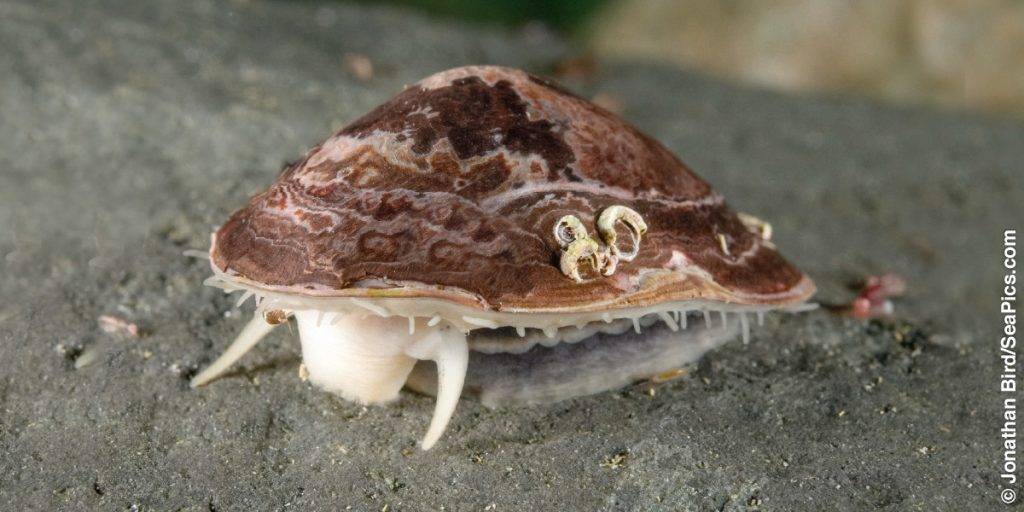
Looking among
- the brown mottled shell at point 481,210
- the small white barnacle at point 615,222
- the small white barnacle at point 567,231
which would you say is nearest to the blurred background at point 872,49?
the brown mottled shell at point 481,210

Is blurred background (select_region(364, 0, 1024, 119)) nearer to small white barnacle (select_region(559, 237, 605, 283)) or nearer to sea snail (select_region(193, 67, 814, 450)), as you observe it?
sea snail (select_region(193, 67, 814, 450))

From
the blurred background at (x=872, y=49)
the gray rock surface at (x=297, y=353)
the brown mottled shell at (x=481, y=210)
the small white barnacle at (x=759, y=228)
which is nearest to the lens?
the brown mottled shell at (x=481, y=210)

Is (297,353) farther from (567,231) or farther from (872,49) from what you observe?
(872,49)

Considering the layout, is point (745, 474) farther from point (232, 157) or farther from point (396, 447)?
point (232, 157)

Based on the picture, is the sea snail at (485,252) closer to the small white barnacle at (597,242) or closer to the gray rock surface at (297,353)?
the small white barnacle at (597,242)

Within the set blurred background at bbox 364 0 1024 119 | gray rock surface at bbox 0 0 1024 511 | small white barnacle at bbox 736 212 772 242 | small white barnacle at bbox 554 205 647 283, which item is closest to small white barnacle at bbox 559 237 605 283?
small white barnacle at bbox 554 205 647 283

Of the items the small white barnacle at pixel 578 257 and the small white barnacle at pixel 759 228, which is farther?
the small white barnacle at pixel 759 228

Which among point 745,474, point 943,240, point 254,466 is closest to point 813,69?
point 943,240
